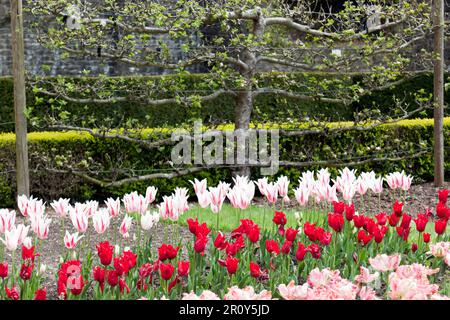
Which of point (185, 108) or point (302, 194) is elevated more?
point (185, 108)

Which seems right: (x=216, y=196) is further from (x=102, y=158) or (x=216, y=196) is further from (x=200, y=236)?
(x=102, y=158)

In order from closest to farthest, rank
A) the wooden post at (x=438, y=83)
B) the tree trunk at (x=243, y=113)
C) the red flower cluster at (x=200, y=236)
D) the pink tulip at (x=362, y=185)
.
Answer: the red flower cluster at (x=200, y=236)
the pink tulip at (x=362, y=185)
the tree trunk at (x=243, y=113)
the wooden post at (x=438, y=83)

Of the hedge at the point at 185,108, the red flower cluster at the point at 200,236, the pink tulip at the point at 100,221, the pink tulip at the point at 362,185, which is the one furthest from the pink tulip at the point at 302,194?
the hedge at the point at 185,108

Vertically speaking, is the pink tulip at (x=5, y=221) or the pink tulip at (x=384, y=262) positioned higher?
the pink tulip at (x=5, y=221)

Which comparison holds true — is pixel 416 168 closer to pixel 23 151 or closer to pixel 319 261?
pixel 23 151

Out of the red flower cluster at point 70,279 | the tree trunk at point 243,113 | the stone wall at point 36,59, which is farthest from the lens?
the stone wall at point 36,59

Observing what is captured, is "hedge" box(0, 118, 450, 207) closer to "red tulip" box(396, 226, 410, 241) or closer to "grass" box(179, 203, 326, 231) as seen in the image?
"grass" box(179, 203, 326, 231)

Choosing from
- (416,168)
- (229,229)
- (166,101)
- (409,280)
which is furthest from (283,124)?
(409,280)

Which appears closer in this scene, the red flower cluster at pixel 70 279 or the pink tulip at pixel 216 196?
the red flower cluster at pixel 70 279

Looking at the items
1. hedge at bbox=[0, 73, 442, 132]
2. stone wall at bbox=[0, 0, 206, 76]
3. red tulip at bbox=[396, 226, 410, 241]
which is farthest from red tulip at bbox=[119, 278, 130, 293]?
stone wall at bbox=[0, 0, 206, 76]

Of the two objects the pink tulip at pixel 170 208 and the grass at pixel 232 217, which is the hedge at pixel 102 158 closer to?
the grass at pixel 232 217

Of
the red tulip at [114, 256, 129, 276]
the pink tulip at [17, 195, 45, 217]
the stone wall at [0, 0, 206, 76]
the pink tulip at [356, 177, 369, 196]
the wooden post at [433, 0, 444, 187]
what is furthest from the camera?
the stone wall at [0, 0, 206, 76]

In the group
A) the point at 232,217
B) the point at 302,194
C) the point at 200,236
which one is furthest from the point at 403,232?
the point at 232,217
